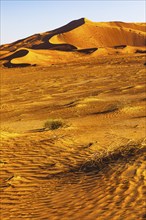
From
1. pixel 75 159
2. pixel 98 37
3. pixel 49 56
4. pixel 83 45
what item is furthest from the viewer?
pixel 98 37

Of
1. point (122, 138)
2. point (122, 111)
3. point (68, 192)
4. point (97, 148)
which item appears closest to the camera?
point (68, 192)

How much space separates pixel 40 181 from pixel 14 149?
272 centimetres

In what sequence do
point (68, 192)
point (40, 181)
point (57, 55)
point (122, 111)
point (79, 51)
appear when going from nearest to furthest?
point (68, 192) → point (40, 181) → point (122, 111) → point (57, 55) → point (79, 51)

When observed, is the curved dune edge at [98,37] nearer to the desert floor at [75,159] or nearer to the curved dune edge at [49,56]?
the curved dune edge at [49,56]

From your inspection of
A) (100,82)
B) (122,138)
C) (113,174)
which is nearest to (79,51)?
(100,82)

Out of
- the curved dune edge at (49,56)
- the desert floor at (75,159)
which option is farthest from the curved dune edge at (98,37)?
the desert floor at (75,159)

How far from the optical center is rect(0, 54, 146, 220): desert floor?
6.13 meters

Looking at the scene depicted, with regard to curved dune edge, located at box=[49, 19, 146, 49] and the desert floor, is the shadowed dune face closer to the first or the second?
curved dune edge, located at box=[49, 19, 146, 49]

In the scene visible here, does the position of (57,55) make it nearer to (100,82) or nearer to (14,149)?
(100,82)

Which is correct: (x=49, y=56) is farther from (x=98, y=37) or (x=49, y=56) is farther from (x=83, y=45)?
(x=98, y=37)

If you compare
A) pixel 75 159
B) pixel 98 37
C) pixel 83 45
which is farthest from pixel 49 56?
pixel 75 159

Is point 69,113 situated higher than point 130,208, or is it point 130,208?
point 130,208

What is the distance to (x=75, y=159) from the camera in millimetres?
9047

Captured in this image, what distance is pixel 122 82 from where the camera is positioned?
26.1m
